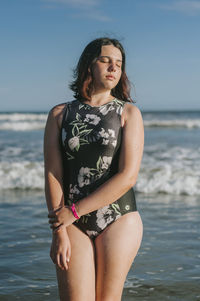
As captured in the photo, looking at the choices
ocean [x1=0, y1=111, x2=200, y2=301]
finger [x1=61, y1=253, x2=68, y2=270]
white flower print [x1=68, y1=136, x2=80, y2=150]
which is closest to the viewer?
finger [x1=61, y1=253, x2=68, y2=270]

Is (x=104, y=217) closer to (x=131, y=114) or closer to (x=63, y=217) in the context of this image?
(x=63, y=217)

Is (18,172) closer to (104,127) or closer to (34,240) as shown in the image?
(34,240)

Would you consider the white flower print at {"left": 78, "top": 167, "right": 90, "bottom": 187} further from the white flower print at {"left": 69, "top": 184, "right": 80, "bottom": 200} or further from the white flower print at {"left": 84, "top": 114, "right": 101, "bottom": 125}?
the white flower print at {"left": 84, "top": 114, "right": 101, "bottom": 125}

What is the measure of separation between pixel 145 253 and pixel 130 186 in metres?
2.68

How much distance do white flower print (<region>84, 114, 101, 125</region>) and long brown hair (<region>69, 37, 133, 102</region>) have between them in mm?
147

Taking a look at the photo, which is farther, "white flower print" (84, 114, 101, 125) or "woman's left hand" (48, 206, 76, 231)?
"white flower print" (84, 114, 101, 125)

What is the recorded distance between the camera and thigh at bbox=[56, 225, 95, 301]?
98.3 inches

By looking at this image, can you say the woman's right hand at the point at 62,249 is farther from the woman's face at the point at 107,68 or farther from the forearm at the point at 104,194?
the woman's face at the point at 107,68

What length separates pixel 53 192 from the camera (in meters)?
2.60

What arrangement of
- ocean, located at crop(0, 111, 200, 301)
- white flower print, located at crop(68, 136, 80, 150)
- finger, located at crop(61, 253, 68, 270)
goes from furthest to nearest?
ocean, located at crop(0, 111, 200, 301), white flower print, located at crop(68, 136, 80, 150), finger, located at crop(61, 253, 68, 270)

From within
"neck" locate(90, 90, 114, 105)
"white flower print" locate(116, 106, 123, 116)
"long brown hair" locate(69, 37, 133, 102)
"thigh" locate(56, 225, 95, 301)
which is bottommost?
"thigh" locate(56, 225, 95, 301)

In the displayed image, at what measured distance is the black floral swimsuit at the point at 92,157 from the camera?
102 inches

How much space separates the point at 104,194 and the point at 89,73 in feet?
2.54

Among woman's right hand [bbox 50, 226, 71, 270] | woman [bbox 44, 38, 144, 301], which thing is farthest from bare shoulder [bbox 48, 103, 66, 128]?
woman's right hand [bbox 50, 226, 71, 270]
